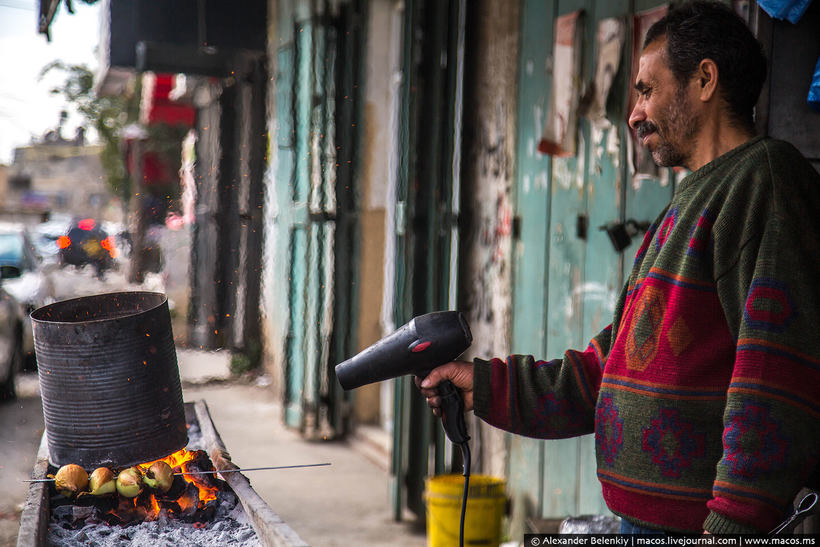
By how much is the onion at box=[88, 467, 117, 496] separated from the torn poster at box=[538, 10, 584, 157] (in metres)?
2.48

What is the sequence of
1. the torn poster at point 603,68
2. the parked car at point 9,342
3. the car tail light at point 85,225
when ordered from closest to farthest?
the car tail light at point 85,225 → the torn poster at point 603,68 → the parked car at point 9,342

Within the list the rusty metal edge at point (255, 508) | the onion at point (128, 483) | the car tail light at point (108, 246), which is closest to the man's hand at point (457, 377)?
the rusty metal edge at point (255, 508)

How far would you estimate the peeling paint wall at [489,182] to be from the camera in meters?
4.37

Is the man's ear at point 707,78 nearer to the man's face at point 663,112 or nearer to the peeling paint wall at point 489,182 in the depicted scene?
the man's face at point 663,112

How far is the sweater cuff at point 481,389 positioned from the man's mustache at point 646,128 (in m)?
0.68

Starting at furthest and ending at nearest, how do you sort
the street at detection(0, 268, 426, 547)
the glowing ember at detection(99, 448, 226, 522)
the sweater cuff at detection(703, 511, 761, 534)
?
1. the street at detection(0, 268, 426, 547)
2. the glowing ember at detection(99, 448, 226, 522)
3. the sweater cuff at detection(703, 511, 761, 534)

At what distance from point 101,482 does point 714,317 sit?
158 cm

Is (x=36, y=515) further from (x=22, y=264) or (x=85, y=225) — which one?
(x=22, y=264)

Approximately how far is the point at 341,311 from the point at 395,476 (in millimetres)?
2050

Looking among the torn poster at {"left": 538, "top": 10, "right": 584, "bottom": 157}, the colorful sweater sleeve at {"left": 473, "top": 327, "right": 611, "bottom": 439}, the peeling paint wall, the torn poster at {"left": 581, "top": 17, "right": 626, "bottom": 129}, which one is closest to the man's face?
the colorful sweater sleeve at {"left": 473, "top": 327, "right": 611, "bottom": 439}

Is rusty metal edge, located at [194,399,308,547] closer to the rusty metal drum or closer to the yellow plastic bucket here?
the rusty metal drum

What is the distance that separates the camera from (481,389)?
6.77 ft

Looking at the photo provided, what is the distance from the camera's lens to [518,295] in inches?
170

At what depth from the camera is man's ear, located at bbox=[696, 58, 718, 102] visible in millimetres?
1707
